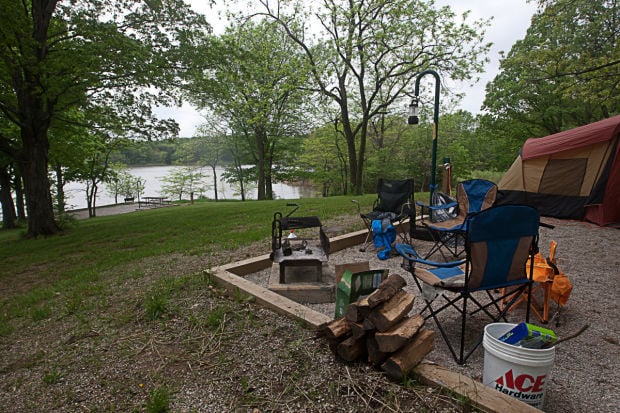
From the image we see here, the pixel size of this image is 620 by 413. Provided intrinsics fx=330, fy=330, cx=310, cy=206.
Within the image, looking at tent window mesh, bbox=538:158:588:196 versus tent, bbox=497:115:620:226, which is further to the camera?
tent window mesh, bbox=538:158:588:196

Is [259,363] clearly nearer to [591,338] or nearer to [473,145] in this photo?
[591,338]

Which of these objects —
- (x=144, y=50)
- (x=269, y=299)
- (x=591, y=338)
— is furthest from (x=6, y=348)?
(x=144, y=50)

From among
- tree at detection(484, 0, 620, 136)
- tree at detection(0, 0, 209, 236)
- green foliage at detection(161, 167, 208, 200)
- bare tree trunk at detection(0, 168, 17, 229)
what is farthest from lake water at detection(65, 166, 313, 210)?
tree at detection(0, 0, 209, 236)

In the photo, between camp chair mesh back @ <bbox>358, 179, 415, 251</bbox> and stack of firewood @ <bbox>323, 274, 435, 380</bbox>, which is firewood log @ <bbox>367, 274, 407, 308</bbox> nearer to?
stack of firewood @ <bbox>323, 274, 435, 380</bbox>

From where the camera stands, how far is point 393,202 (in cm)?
533

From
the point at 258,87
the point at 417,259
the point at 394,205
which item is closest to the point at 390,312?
the point at 417,259

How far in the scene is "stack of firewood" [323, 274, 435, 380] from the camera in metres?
1.78

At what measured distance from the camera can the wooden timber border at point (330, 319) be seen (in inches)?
61.5

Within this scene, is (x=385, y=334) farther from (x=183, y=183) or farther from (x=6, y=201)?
(x=183, y=183)

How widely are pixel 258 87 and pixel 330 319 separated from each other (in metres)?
16.3

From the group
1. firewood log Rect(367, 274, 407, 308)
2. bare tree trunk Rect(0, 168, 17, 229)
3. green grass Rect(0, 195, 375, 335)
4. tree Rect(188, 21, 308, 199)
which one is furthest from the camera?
bare tree trunk Rect(0, 168, 17, 229)

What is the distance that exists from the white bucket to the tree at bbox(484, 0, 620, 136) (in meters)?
8.42

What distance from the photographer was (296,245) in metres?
3.96

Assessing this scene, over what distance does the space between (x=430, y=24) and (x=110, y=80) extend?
11.2m
